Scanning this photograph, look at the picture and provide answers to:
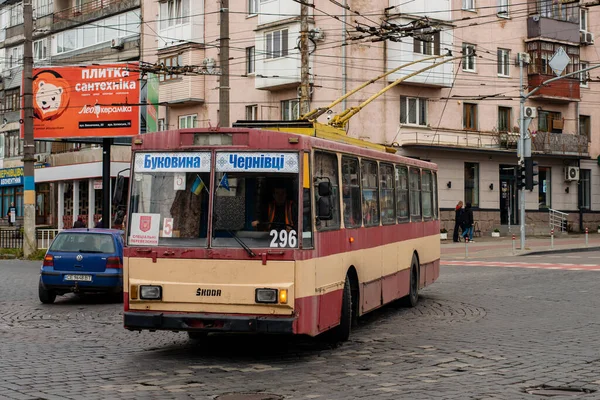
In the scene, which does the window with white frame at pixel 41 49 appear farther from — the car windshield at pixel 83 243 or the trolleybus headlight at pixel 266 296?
the trolleybus headlight at pixel 266 296

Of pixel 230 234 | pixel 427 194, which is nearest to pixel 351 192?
pixel 230 234

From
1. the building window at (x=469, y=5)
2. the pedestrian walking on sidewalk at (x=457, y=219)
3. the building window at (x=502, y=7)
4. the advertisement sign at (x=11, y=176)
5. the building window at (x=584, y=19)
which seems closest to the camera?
the pedestrian walking on sidewalk at (x=457, y=219)

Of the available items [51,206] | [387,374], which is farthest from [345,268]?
[51,206]

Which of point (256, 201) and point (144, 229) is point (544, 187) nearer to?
point (256, 201)

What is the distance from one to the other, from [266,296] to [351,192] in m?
2.64

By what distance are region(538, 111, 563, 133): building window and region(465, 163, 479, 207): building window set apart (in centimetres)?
551

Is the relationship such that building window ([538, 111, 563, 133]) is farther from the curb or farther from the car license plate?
the car license plate

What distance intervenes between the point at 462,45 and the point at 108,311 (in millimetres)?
31899

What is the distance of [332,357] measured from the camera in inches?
429

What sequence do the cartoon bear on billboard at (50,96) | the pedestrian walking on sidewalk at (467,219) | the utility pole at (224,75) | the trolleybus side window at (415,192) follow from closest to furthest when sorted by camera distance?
the trolleybus side window at (415,192) → the utility pole at (224,75) → the cartoon bear on billboard at (50,96) → the pedestrian walking on sidewalk at (467,219)

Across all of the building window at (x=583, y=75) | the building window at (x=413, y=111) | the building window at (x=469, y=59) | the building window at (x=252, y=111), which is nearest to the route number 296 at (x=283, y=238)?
the building window at (x=413, y=111)

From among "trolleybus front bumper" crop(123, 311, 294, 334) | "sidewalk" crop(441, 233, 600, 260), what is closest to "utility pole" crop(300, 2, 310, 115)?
"sidewalk" crop(441, 233, 600, 260)

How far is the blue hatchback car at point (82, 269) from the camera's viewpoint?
17.7 metres

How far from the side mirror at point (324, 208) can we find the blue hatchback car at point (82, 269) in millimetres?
Answer: 7921
